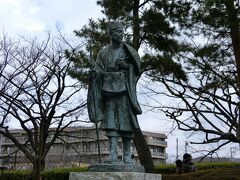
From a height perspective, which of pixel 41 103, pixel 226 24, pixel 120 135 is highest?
pixel 226 24

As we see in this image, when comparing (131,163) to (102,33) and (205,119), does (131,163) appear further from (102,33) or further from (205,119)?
(102,33)

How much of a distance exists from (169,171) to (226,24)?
22.9 ft

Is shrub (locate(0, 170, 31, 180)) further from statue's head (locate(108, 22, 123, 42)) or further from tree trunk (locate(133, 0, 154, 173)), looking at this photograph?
statue's head (locate(108, 22, 123, 42))

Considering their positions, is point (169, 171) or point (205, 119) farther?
point (169, 171)

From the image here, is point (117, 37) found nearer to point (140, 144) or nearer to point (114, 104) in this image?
point (114, 104)

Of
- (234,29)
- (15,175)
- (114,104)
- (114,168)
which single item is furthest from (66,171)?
(114,168)

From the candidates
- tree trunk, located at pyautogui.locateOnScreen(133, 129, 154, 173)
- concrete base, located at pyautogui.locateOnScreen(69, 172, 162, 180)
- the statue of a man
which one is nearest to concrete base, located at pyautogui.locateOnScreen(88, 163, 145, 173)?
Answer: concrete base, located at pyautogui.locateOnScreen(69, 172, 162, 180)

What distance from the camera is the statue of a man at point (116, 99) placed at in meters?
4.91

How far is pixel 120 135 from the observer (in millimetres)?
4949

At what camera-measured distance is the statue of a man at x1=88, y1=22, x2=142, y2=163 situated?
4.91 meters

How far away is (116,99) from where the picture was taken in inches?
197

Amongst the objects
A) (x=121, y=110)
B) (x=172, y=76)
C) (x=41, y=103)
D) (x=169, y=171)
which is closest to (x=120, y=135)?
(x=121, y=110)

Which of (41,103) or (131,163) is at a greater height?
(41,103)

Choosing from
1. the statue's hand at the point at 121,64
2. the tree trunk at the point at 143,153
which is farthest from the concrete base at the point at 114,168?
the tree trunk at the point at 143,153
